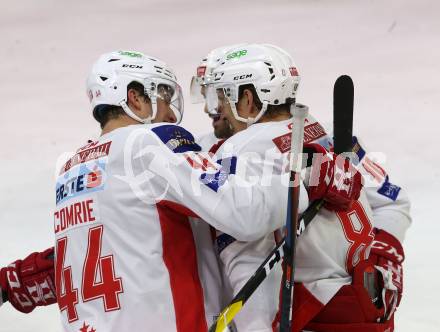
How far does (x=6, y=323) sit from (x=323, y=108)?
204 centimetres

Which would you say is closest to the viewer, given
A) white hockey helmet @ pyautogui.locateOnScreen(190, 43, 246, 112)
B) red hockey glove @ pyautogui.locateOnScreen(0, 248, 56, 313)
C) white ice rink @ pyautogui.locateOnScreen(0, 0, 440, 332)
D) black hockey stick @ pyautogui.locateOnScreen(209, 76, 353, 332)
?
black hockey stick @ pyautogui.locateOnScreen(209, 76, 353, 332)

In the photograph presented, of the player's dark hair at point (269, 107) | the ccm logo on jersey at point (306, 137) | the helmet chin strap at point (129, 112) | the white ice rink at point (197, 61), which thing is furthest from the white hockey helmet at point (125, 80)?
the white ice rink at point (197, 61)

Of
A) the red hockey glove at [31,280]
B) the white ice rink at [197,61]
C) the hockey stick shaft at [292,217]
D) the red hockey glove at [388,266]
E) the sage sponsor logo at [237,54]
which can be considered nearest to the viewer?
the hockey stick shaft at [292,217]

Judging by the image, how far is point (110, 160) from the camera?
2.42m

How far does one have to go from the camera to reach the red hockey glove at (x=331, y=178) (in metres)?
2.36

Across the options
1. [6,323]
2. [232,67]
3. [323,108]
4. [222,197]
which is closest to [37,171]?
[6,323]

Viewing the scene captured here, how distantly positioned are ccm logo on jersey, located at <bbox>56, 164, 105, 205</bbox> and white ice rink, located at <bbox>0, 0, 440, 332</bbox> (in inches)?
55.9

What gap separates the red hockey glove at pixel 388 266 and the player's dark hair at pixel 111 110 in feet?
2.76

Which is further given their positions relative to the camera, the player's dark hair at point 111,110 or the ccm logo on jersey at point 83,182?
the player's dark hair at point 111,110

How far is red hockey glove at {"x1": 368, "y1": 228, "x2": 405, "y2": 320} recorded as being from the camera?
2.57 meters

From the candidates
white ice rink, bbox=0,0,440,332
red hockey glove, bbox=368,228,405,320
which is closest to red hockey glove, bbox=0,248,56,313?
white ice rink, bbox=0,0,440,332

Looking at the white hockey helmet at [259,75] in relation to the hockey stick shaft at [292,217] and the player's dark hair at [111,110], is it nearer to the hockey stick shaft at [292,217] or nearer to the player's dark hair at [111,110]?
the player's dark hair at [111,110]

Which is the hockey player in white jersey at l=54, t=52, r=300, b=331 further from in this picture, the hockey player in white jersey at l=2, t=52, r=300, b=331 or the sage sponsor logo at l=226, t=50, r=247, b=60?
the sage sponsor logo at l=226, t=50, r=247, b=60

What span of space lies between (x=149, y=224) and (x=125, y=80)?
50cm
